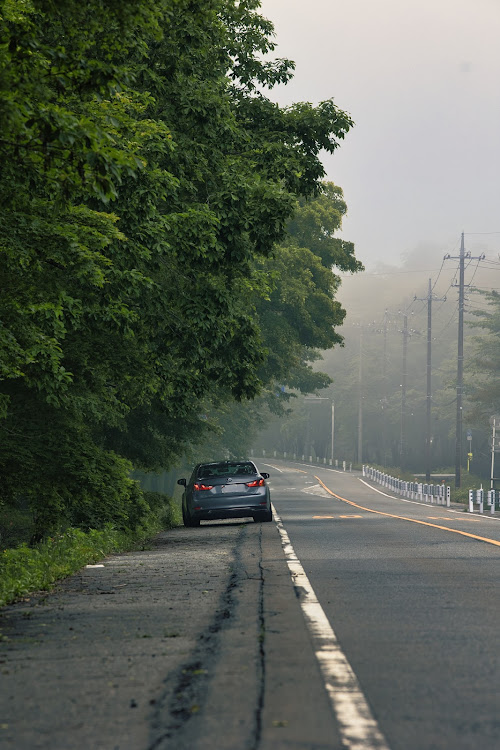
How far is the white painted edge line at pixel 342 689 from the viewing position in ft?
16.0

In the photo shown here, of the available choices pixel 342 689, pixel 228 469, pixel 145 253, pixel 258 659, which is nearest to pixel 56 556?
pixel 145 253

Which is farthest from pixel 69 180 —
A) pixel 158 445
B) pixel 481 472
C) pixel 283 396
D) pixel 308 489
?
pixel 481 472

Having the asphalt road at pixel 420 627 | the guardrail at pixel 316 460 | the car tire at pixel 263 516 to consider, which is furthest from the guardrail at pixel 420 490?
the asphalt road at pixel 420 627

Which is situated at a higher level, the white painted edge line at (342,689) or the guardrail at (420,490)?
Result: the guardrail at (420,490)

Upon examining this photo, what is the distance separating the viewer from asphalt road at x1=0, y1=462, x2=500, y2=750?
5055 mm

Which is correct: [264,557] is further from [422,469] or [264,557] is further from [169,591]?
[422,469]

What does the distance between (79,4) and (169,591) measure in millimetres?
5630

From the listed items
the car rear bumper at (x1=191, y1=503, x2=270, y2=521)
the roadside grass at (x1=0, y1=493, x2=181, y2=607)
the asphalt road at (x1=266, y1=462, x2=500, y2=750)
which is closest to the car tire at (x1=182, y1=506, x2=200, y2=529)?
the car rear bumper at (x1=191, y1=503, x2=270, y2=521)

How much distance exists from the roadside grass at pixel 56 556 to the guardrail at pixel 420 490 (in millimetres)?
32129

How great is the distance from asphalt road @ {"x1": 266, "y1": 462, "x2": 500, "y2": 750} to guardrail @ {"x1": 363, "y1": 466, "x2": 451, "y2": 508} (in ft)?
117

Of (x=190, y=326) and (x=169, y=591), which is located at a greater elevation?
(x=190, y=326)

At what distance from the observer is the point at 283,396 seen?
198 ft

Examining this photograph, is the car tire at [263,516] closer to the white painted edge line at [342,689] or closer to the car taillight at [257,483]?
the car taillight at [257,483]

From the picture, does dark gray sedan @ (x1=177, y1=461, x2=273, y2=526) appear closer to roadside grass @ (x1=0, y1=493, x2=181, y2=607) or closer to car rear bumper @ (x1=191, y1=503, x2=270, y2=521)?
car rear bumper @ (x1=191, y1=503, x2=270, y2=521)
